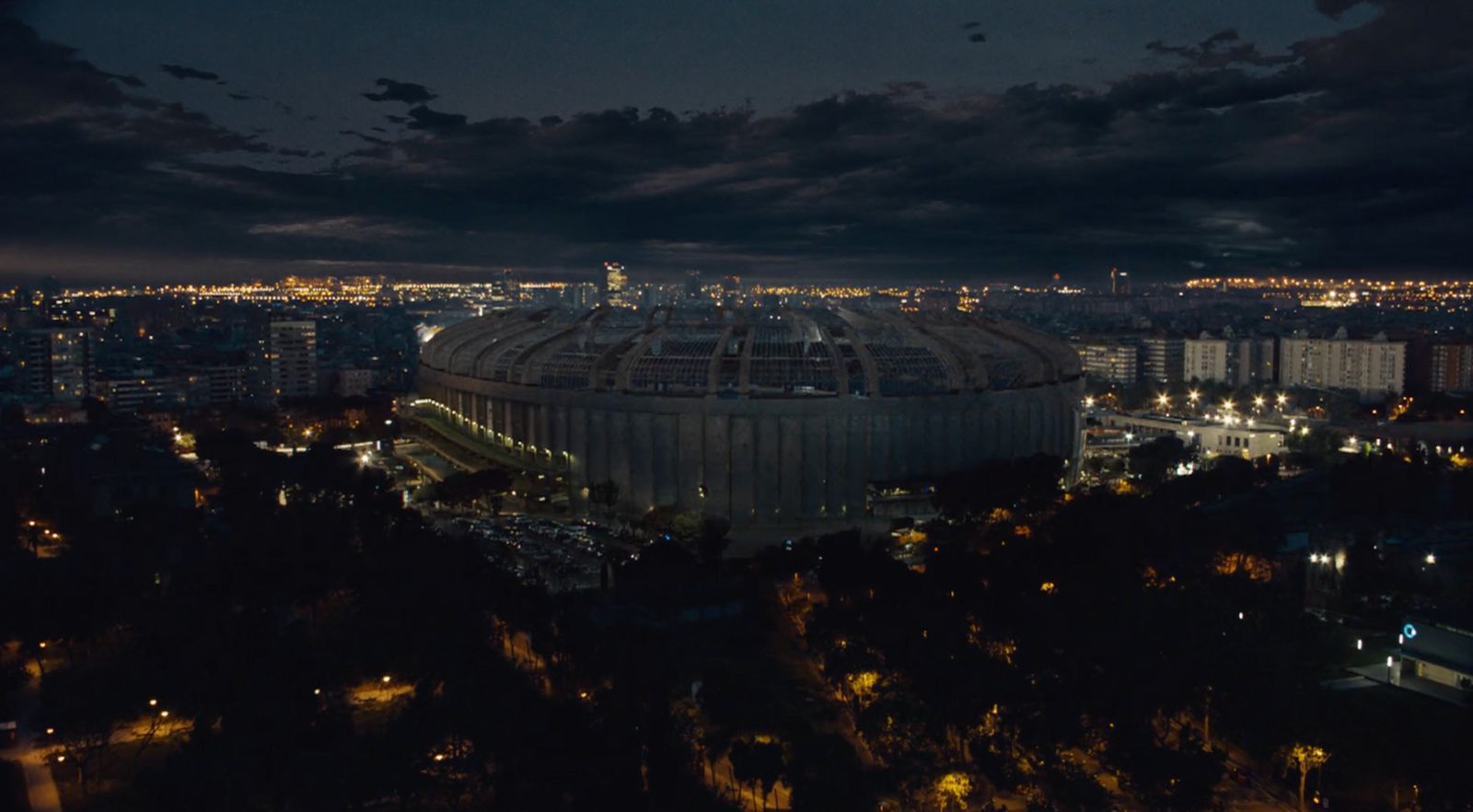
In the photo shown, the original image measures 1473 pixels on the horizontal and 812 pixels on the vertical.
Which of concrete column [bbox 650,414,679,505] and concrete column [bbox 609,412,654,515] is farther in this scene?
concrete column [bbox 609,412,654,515]

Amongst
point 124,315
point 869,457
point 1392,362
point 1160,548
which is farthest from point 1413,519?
point 124,315

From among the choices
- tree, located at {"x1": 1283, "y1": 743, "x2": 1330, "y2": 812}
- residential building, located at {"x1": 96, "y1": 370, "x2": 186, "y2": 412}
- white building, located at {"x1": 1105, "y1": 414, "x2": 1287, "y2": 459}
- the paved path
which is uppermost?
residential building, located at {"x1": 96, "y1": 370, "x2": 186, "y2": 412}

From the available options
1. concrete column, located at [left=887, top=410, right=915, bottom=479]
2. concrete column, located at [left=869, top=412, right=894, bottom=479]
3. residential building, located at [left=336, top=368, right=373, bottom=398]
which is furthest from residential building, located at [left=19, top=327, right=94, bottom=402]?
concrete column, located at [left=887, top=410, right=915, bottom=479]

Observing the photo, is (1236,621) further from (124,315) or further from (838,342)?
(124,315)

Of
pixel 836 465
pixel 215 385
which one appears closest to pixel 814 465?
pixel 836 465

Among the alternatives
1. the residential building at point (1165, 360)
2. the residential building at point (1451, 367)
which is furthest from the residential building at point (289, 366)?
the residential building at point (1451, 367)

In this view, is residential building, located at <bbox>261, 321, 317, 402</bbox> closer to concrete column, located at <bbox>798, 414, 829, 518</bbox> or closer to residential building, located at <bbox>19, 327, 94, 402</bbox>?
residential building, located at <bbox>19, 327, 94, 402</bbox>

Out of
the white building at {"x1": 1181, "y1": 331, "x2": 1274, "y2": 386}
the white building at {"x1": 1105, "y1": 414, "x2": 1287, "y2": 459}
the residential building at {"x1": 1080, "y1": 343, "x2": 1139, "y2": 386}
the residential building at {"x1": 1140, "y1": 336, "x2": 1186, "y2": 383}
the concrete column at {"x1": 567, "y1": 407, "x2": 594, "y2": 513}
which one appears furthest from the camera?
the residential building at {"x1": 1080, "y1": 343, "x2": 1139, "y2": 386}
